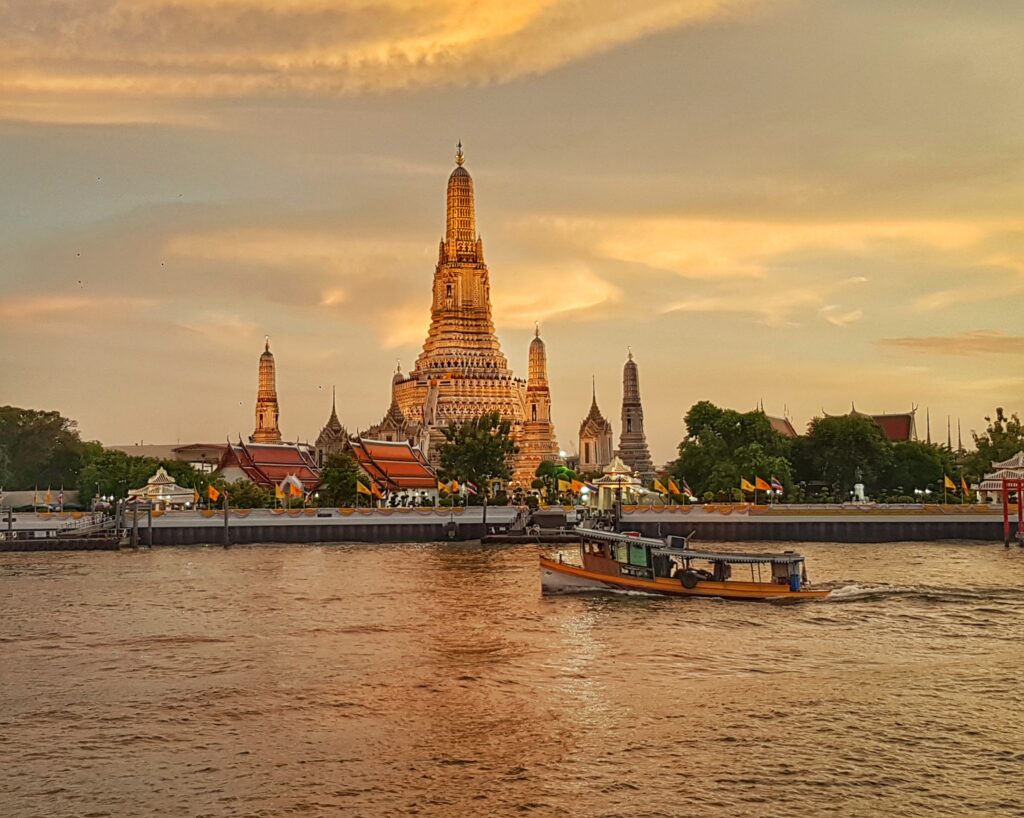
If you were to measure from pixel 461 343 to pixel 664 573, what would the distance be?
87.1m

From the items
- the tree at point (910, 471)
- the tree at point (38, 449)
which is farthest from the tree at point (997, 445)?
the tree at point (38, 449)

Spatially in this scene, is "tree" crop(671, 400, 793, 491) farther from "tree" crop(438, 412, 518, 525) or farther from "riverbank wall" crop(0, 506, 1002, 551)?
"tree" crop(438, 412, 518, 525)

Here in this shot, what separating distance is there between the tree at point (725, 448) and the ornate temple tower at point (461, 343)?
122 feet

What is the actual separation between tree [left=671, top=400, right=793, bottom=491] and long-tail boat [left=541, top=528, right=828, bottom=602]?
40.5 metres

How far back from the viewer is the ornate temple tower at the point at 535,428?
407ft

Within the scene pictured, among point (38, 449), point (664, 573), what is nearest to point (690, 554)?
point (664, 573)

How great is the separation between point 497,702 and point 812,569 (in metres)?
29.6

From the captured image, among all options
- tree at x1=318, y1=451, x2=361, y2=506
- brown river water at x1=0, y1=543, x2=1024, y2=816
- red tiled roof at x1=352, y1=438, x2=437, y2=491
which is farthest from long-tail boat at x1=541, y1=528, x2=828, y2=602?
red tiled roof at x1=352, y1=438, x2=437, y2=491

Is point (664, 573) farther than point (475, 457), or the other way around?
point (475, 457)

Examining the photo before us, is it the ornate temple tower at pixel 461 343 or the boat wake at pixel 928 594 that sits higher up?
the ornate temple tower at pixel 461 343

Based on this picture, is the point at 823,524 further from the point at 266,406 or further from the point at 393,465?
the point at 266,406

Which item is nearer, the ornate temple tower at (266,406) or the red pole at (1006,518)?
the red pole at (1006,518)

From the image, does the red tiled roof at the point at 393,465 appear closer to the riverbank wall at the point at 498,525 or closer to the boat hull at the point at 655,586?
the riverbank wall at the point at 498,525

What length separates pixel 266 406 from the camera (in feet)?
444
